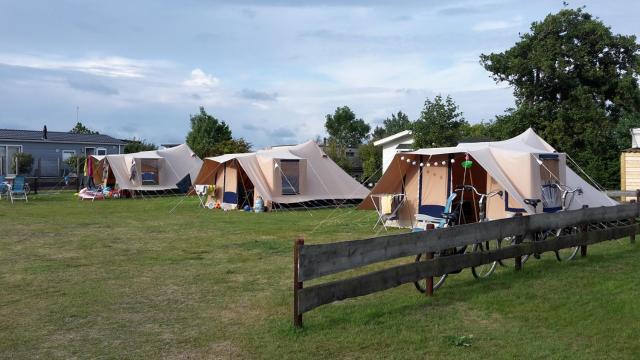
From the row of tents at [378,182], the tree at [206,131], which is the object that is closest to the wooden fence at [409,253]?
the row of tents at [378,182]

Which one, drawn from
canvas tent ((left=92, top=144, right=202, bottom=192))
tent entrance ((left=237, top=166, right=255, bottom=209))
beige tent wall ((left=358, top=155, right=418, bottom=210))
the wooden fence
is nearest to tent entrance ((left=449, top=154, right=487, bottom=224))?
beige tent wall ((left=358, top=155, right=418, bottom=210))

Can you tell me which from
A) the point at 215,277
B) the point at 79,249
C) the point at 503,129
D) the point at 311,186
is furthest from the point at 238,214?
the point at 503,129

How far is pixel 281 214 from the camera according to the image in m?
16.1

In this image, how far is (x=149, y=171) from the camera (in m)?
24.5

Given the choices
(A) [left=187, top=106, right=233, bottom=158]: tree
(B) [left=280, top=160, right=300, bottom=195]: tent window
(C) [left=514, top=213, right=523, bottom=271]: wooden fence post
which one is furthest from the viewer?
(A) [left=187, top=106, right=233, bottom=158]: tree

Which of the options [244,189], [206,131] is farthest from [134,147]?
[244,189]

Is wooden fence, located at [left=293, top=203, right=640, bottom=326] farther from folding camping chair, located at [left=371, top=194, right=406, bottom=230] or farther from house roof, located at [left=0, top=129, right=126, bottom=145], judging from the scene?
house roof, located at [left=0, top=129, right=126, bottom=145]

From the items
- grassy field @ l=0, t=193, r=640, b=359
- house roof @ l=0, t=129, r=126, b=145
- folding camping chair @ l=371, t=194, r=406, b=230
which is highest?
house roof @ l=0, t=129, r=126, b=145

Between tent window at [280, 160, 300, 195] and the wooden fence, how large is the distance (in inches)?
416

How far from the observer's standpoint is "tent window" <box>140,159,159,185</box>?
24255 millimetres

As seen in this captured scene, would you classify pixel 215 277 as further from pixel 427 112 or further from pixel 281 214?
pixel 427 112

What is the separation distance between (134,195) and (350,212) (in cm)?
1119

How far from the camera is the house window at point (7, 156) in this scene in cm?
2915

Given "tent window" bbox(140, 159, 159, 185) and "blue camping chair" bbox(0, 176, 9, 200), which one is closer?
"blue camping chair" bbox(0, 176, 9, 200)
